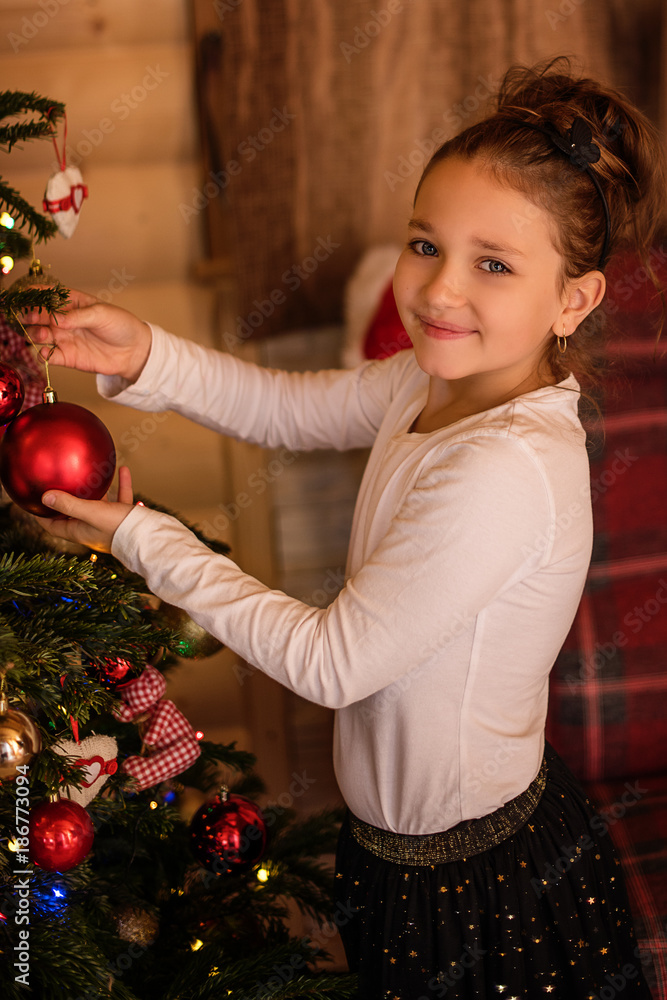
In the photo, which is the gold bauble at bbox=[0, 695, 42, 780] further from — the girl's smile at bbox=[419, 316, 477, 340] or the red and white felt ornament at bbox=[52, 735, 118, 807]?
the girl's smile at bbox=[419, 316, 477, 340]

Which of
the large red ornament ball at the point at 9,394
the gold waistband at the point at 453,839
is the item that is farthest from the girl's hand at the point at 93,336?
the gold waistband at the point at 453,839

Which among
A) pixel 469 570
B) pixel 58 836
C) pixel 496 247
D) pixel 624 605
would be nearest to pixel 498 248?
pixel 496 247

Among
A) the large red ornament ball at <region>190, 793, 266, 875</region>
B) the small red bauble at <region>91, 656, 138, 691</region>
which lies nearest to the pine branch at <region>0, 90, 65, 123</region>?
the small red bauble at <region>91, 656, 138, 691</region>

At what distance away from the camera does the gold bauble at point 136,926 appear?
0.92 meters

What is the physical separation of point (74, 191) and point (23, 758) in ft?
1.80

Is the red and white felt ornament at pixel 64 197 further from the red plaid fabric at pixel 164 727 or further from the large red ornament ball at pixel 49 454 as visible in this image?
the red plaid fabric at pixel 164 727

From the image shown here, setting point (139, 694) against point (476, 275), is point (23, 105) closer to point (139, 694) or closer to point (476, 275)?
point (476, 275)

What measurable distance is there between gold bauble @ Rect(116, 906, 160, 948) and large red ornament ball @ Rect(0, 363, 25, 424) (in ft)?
1.78

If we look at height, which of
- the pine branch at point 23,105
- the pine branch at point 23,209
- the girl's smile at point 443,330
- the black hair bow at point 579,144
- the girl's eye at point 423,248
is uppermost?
the pine branch at point 23,105

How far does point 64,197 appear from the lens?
2.79 feet

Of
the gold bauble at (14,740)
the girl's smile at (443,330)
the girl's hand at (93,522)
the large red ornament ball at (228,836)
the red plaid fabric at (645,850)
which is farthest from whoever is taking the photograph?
the red plaid fabric at (645,850)

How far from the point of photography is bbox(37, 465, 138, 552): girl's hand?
29.9 inches

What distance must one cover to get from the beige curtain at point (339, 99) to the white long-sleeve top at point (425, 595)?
22.2 inches

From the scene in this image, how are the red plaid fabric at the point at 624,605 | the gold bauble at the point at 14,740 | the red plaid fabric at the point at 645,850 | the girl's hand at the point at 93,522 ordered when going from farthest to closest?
the red plaid fabric at the point at 624,605 < the red plaid fabric at the point at 645,850 < the girl's hand at the point at 93,522 < the gold bauble at the point at 14,740
